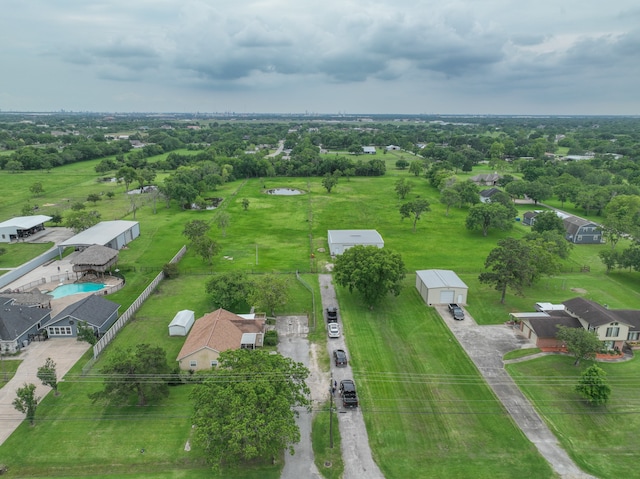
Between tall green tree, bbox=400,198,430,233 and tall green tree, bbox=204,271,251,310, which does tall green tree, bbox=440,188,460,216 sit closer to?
tall green tree, bbox=400,198,430,233

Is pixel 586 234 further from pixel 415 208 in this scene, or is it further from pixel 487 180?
pixel 487 180

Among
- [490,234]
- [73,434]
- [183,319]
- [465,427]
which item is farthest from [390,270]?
[490,234]

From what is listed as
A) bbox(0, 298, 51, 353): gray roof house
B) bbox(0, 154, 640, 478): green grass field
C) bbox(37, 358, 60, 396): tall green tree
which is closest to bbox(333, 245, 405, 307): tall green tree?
bbox(0, 154, 640, 478): green grass field

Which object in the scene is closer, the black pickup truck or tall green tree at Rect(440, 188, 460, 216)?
the black pickup truck

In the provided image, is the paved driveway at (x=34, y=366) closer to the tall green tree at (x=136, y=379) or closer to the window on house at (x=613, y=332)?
the tall green tree at (x=136, y=379)

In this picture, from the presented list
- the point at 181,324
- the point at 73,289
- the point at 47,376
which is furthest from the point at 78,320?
the point at 73,289

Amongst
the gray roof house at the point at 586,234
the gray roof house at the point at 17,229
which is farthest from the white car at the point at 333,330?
the gray roof house at the point at 17,229
